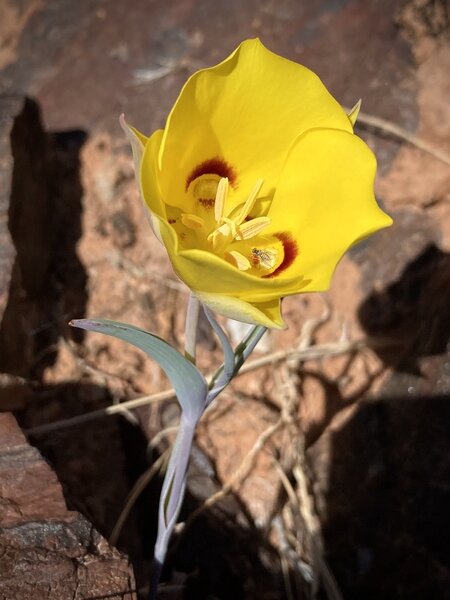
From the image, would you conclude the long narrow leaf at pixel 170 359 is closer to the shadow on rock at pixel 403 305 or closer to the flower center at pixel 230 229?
the flower center at pixel 230 229

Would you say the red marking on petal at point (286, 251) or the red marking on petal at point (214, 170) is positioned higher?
the red marking on petal at point (214, 170)

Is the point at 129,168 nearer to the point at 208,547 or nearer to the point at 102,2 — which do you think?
the point at 102,2

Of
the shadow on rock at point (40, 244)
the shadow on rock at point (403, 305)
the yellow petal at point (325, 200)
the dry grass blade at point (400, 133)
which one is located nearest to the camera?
the yellow petal at point (325, 200)

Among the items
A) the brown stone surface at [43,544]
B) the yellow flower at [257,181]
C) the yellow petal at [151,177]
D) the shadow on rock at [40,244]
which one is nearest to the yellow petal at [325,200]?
the yellow flower at [257,181]

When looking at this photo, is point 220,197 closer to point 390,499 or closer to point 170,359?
point 170,359

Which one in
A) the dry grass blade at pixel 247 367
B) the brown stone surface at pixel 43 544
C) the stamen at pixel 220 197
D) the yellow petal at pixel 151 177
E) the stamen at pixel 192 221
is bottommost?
the dry grass blade at pixel 247 367

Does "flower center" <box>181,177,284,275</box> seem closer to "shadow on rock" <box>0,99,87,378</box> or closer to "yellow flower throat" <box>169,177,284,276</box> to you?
"yellow flower throat" <box>169,177,284,276</box>
